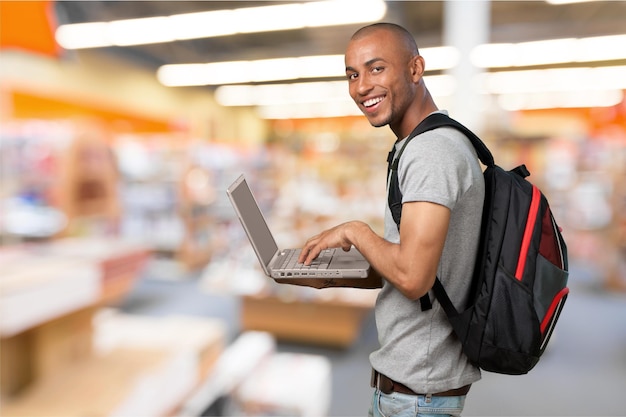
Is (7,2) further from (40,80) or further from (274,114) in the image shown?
(274,114)

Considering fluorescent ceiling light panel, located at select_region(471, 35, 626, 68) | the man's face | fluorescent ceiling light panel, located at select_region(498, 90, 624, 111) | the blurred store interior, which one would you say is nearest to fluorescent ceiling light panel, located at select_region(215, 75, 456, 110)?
the blurred store interior

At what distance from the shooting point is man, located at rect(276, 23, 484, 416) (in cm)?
79

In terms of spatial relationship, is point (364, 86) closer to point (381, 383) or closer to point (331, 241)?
point (331, 241)

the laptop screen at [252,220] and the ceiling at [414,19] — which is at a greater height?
the ceiling at [414,19]

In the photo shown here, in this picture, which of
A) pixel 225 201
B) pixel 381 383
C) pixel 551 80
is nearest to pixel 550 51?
pixel 551 80

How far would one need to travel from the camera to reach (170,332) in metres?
2.89

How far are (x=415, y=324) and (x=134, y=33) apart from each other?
8.10 meters

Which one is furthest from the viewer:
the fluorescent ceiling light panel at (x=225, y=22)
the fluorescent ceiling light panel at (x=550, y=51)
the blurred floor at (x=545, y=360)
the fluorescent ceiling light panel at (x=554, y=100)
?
the fluorescent ceiling light panel at (x=554, y=100)

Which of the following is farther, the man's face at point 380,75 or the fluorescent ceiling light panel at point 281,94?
the fluorescent ceiling light panel at point 281,94

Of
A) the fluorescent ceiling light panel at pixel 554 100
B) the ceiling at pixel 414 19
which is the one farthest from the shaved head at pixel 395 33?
the fluorescent ceiling light panel at pixel 554 100

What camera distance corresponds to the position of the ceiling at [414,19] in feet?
23.1

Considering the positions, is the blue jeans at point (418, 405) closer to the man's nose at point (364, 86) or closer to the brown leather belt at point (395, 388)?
the brown leather belt at point (395, 388)

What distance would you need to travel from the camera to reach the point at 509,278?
2.79ft

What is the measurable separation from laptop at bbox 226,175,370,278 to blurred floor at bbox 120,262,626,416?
48 cm
